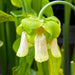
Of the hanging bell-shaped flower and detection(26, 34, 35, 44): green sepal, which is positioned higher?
detection(26, 34, 35, 44): green sepal

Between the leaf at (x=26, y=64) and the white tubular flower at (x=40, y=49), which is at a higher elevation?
the white tubular flower at (x=40, y=49)

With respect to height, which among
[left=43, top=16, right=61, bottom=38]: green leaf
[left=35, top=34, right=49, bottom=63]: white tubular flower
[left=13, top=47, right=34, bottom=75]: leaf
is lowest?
[left=13, top=47, right=34, bottom=75]: leaf

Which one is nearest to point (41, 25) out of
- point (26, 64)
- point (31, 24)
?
point (31, 24)

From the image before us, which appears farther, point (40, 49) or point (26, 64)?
point (26, 64)

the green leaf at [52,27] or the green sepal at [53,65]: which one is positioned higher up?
the green leaf at [52,27]

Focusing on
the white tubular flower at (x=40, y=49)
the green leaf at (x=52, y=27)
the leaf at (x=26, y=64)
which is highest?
the green leaf at (x=52, y=27)

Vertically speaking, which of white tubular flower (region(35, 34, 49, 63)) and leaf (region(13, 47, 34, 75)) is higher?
white tubular flower (region(35, 34, 49, 63))

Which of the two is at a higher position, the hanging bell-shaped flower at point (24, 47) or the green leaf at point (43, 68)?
the hanging bell-shaped flower at point (24, 47)

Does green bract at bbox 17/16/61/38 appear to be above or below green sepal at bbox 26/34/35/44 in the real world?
above

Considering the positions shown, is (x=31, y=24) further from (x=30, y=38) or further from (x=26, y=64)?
(x=26, y=64)

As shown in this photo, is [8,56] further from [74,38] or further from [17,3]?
[74,38]

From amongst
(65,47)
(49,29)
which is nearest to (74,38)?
(65,47)
